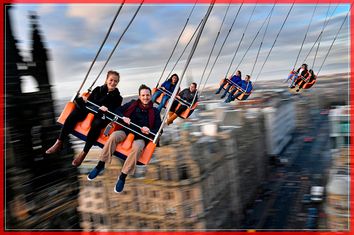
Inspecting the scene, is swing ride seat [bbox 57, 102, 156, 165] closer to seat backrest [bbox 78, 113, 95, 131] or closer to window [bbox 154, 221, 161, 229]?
seat backrest [bbox 78, 113, 95, 131]

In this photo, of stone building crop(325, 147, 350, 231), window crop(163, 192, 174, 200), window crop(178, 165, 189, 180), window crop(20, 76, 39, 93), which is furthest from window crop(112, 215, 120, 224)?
stone building crop(325, 147, 350, 231)

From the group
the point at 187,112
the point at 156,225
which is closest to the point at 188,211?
the point at 156,225

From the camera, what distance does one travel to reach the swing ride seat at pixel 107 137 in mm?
2949

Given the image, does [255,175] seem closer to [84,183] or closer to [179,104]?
[179,104]

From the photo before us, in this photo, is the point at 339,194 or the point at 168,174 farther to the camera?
the point at 168,174

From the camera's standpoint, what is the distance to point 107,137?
3033 mm

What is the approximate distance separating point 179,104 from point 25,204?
2.37m

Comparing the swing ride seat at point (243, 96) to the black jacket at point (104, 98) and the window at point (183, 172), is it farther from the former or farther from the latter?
the black jacket at point (104, 98)

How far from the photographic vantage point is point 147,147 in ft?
9.66

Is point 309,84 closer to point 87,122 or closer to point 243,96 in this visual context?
point 243,96

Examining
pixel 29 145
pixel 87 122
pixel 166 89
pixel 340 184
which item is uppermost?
pixel 166 89

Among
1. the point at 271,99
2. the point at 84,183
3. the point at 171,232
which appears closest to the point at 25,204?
the point at 84,183

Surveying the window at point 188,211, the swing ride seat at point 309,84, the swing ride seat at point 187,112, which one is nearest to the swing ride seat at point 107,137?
the swing ride seat at point 187,112

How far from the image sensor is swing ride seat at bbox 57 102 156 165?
2.95 m
